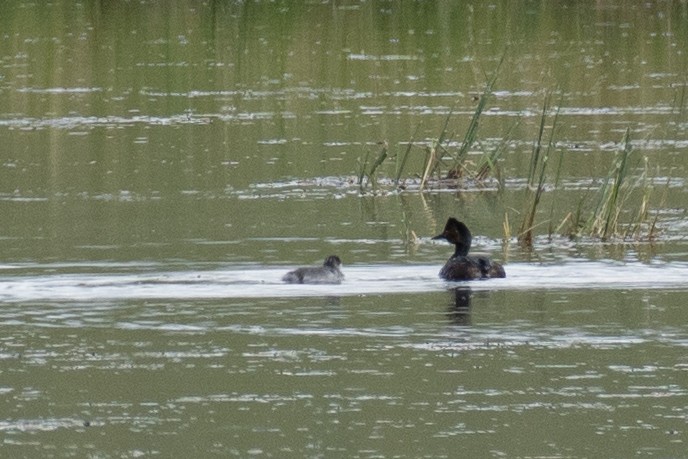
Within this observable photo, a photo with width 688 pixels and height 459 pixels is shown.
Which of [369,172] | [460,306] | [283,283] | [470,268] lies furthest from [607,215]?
[369,172]

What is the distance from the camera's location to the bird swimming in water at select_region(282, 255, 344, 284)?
1309 centimetres

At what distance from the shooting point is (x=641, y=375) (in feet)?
33.6

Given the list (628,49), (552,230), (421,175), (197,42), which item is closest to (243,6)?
(197,42)

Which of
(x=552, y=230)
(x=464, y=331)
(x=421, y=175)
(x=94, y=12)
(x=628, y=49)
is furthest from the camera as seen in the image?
(x=94, y=12)

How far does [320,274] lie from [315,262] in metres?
1.21

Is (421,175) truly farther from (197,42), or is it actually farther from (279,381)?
(197,42)

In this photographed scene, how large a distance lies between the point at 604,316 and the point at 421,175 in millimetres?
7369

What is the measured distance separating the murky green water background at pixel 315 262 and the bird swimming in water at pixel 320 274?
159mm

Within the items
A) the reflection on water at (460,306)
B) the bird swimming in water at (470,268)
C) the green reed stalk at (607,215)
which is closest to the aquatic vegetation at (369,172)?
the green reed stalk at (607,215)

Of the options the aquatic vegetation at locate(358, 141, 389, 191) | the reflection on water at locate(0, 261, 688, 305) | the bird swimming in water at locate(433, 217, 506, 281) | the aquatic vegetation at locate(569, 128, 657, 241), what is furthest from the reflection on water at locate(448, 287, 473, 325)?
the aquatic vegetation at locate(358, 141, 389, 191)

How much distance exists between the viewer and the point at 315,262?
14305mm

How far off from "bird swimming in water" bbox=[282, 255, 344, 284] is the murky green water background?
0.16 metres

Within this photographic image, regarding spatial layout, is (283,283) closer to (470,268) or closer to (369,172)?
(470,268)

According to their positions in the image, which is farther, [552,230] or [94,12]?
[94,12]
